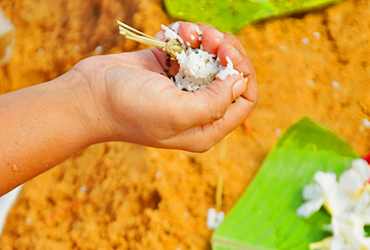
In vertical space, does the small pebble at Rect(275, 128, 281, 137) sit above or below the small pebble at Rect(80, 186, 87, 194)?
above

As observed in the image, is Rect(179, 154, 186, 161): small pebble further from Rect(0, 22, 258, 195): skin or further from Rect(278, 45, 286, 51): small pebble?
Rect(278, 45, 286, 51): small pebble

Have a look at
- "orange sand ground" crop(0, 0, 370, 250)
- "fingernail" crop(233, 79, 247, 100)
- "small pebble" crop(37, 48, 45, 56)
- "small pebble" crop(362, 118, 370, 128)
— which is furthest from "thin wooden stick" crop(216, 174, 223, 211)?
"small pebble" crop(37, 48, 45, 56)

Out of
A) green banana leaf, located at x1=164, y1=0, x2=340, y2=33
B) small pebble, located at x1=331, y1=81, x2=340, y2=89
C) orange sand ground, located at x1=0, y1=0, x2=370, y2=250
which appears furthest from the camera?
green banana leaf, located at x1=164, y1=0, x2=340, y2=33

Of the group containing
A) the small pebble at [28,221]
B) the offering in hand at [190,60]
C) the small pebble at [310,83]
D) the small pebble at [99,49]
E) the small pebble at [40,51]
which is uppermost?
the offering in hand at [190,60]

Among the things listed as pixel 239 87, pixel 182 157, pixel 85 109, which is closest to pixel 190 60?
pixel 239 87

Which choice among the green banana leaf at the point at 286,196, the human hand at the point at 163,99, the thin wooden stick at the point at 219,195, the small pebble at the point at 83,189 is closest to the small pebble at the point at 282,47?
the green banana leaf at the point at 286,196

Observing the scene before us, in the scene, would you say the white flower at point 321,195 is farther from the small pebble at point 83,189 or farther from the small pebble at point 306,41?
the small pebble at point 83,189

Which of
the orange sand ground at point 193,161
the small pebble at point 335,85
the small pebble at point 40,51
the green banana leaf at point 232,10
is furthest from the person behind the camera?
the small pebble at point 40,51

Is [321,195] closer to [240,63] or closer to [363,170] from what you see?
[363,170]
